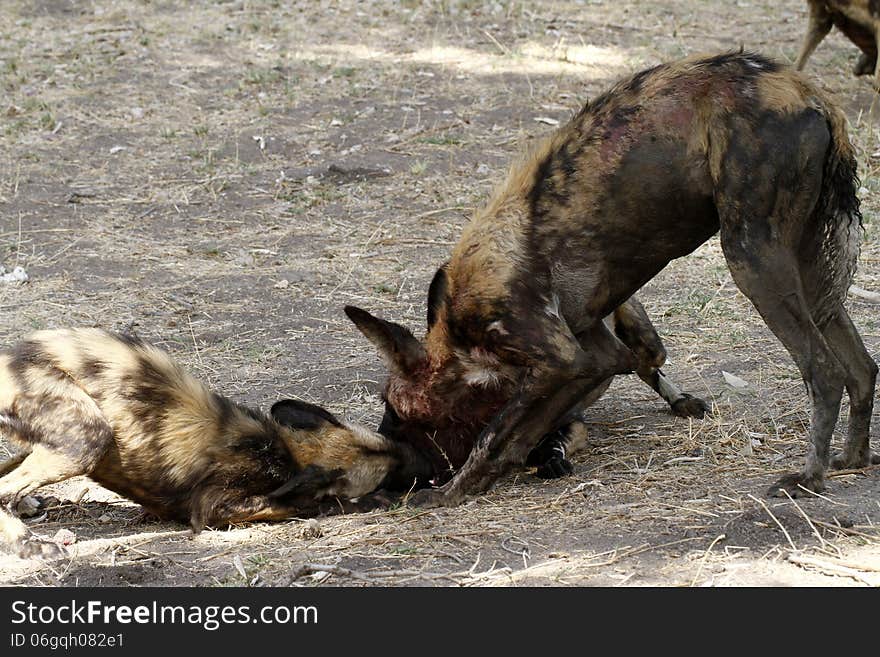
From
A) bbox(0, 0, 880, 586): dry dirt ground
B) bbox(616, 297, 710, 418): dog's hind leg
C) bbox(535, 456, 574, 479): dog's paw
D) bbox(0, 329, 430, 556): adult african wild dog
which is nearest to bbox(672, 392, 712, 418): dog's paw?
bbox(616, 297, 710, 418): dog's hind leg

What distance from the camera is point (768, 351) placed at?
21.9ft

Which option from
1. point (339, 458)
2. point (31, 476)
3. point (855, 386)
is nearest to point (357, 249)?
point (339, 458)

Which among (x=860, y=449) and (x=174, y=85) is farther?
(x=174, y=85)

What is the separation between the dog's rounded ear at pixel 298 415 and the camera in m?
5.29

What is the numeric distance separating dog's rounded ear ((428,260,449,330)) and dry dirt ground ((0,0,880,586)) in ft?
2.74

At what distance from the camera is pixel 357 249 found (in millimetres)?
8750

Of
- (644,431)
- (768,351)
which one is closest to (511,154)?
(768,351)

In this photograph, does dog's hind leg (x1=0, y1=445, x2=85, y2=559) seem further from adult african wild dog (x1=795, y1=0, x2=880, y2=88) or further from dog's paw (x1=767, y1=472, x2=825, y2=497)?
adult african wild dog (x1=795, y1=0, x2=880, y2=88)

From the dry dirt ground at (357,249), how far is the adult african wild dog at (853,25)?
41 centimetres

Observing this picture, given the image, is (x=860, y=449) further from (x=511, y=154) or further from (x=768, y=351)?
(x=511, y=154)

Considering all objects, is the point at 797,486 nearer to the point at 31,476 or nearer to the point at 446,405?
the point at 446,405

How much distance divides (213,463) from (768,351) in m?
3.24

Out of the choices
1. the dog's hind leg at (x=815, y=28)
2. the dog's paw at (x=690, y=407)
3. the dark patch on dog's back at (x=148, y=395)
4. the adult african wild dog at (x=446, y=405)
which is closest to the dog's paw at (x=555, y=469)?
the adult african wild dog at (x=446, y=405)

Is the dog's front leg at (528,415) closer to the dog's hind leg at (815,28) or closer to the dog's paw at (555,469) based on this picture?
the dog's paw at (555,469)
